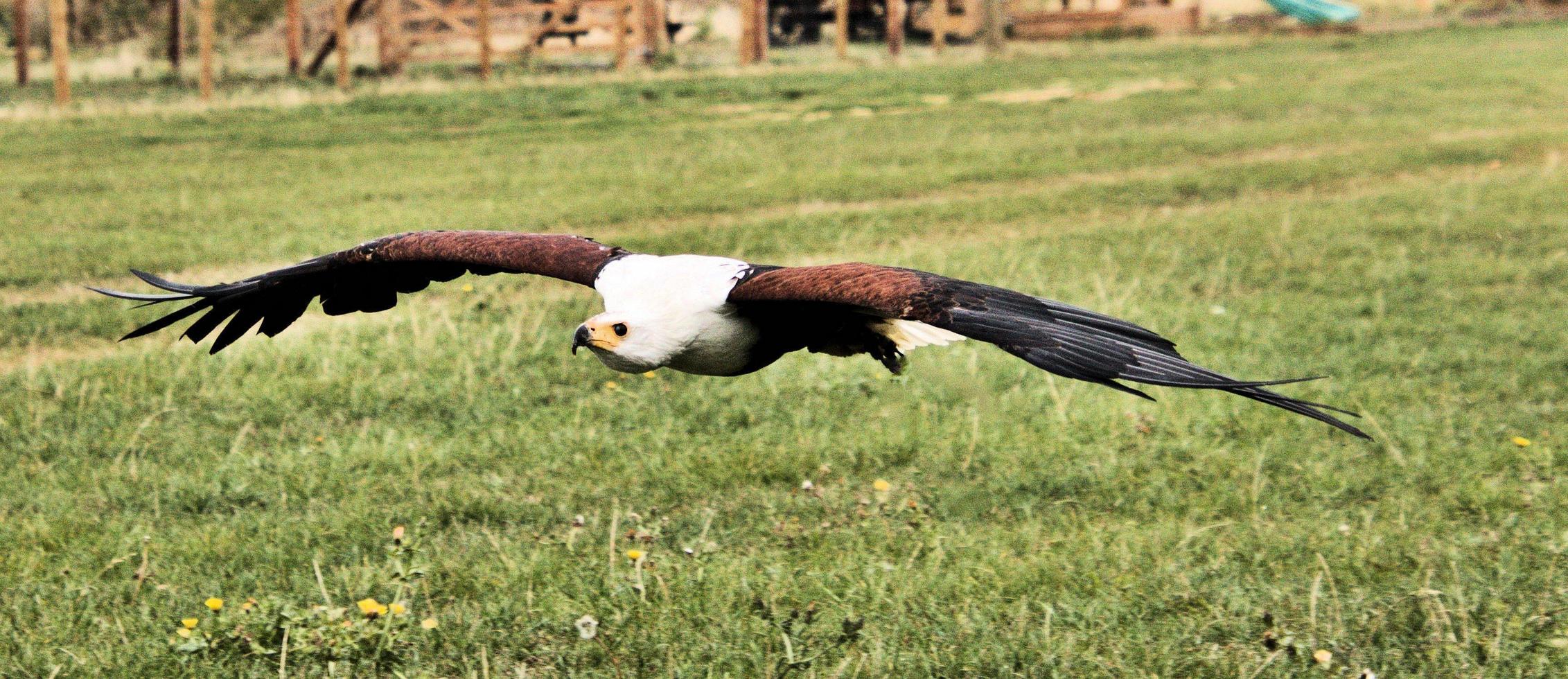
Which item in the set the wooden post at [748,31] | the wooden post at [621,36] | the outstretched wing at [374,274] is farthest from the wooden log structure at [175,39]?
the outstretched wing at [374,274]

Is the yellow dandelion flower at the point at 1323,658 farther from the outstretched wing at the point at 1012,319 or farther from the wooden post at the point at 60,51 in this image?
the wooden post at the point at 60,51

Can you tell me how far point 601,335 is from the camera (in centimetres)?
380

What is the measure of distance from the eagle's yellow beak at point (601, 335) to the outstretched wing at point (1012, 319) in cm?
31

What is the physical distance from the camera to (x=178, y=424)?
6.45 m

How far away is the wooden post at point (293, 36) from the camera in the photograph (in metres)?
19.8

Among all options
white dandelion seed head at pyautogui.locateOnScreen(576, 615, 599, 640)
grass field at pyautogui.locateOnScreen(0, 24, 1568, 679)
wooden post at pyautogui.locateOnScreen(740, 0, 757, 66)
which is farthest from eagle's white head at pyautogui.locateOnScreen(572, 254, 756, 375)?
wooden post at pyautogui.locateOnScreen(740, 0, 757, 66)

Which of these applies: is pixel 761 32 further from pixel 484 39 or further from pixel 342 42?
pixel 342 42

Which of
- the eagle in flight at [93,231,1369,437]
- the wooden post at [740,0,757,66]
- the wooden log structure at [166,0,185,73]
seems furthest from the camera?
the wooden post at [740,0,757,66]

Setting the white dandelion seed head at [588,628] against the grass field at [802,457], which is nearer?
the white dandelion seed head at [588,628]

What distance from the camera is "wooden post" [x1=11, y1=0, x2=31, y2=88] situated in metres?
18.3

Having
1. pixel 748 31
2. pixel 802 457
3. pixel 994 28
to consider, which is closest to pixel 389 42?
pixel 748 31

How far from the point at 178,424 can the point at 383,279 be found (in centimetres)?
191

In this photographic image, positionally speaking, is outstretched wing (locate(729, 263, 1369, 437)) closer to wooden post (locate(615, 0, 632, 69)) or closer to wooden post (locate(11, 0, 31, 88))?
wooden post (locate(11, 0, 31, 88))

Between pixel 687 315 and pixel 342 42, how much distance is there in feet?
54.8
